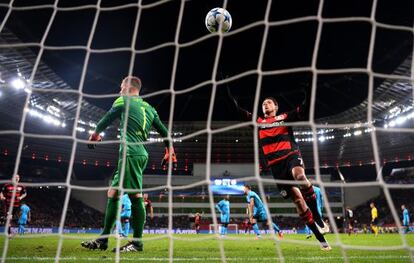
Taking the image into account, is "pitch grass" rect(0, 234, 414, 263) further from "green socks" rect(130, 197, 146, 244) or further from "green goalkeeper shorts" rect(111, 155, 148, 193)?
"green goalkeeper shorts" rect(111, 155, 148, 193)

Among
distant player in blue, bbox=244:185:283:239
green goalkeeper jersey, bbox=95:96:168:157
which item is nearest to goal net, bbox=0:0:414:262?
distant player in blue, bbox=244:185:283:239

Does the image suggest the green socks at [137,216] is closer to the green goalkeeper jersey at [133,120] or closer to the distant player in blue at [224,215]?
the green goalkeeper jersey at [133,120]

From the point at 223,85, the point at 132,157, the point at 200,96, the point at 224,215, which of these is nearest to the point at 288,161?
the point at 132,157

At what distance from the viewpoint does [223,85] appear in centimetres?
2544

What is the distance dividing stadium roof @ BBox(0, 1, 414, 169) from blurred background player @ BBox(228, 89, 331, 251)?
13.2 meters

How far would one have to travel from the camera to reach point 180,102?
1357 inches

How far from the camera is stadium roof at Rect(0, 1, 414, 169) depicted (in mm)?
21922

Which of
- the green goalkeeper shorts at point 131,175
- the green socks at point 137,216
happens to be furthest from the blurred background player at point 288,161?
the green socks at point 137,216

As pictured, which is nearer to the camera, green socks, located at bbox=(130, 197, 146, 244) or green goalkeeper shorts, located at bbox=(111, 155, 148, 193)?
green goalkeeper shorts, located at bbox=(111, 155, 148, 193)

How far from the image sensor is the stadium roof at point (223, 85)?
71.9 ft

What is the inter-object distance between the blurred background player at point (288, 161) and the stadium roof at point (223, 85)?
43.4 feet

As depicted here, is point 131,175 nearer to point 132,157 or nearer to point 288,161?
point 132,157

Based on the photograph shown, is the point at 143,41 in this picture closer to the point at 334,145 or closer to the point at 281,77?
the point at 281,77

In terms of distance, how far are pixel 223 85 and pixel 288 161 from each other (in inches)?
813
